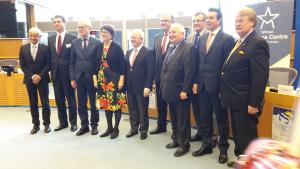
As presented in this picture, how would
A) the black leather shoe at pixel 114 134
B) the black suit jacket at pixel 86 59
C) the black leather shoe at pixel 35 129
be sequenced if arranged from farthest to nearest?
the black leather shoe at pixel 35 129
the black leather shoe at pixel 114 134
the black suit jacket at pixel 86 59

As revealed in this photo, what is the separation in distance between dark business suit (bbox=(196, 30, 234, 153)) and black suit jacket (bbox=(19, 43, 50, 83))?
83.5 inches

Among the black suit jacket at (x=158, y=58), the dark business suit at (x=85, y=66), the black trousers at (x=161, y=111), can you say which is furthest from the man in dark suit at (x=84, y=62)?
the black trousers at (x=161, y=111)

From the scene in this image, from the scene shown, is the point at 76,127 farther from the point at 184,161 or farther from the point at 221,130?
the point at 221,130

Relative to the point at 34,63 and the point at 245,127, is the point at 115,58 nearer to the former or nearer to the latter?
the point at 34,63

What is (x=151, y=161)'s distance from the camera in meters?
3.09

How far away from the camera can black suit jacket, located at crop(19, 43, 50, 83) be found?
4.01m

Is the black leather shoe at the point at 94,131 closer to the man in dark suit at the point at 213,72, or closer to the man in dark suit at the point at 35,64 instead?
the man in dark suit at the point at 35,64

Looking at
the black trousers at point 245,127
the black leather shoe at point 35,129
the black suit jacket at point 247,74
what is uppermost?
the black suit jacket at point 247,74

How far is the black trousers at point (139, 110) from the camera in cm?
382

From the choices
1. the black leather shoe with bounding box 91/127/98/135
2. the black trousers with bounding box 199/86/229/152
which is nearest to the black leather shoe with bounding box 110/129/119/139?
the black leather shoe with bounding box 91/127/98/135

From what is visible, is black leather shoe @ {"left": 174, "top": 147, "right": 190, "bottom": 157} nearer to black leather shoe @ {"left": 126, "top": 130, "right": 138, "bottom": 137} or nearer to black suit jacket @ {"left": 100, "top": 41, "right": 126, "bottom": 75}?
black leather shoe @ {"left": 126, "top": 130, "right": 138, "bottom": 137}

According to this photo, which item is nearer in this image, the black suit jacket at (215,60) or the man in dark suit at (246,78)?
the man in dark suit at (246,78)

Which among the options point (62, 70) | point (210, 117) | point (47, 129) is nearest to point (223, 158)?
point (210, 117)

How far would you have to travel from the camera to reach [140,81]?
371 cm
